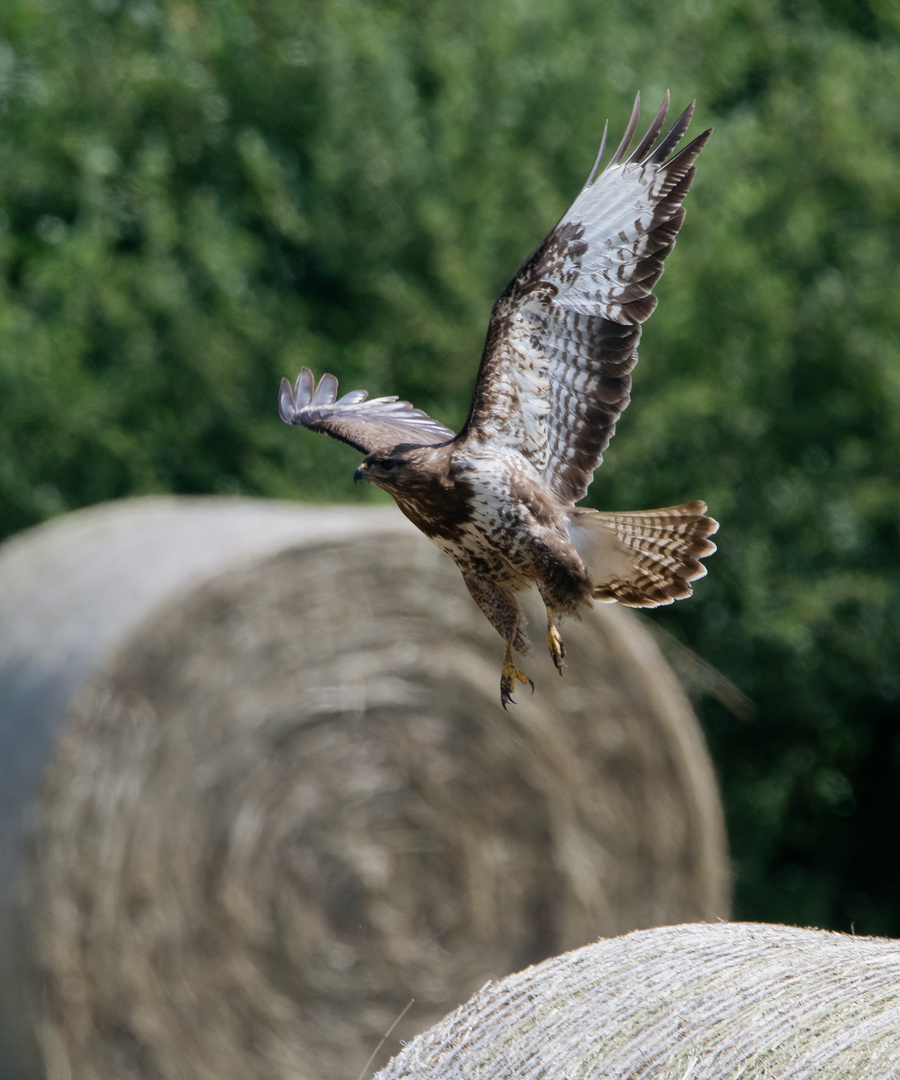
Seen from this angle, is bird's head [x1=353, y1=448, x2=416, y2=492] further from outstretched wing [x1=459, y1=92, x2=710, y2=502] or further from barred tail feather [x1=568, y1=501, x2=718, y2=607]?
barred tail feather [x1=568, y1=501, x2=718, y2=607]

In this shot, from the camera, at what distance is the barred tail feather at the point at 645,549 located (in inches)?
135

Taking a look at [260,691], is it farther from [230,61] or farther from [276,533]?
[230,61]

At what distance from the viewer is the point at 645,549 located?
11.4 feet

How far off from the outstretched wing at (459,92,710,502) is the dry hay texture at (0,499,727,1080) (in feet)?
9.30

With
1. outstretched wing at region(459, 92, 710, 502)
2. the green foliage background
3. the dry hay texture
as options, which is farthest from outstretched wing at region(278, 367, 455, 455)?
the green foliage background

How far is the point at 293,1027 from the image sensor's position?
20.9ft

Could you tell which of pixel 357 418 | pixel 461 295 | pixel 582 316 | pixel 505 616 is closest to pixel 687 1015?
pixel 505 616

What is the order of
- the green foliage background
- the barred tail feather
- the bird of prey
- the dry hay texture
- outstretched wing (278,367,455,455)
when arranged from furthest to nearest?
the green foliage background → the dry hay texture → outstretched wing (278,367,455,455) → the barred tail feather → the bird of prey

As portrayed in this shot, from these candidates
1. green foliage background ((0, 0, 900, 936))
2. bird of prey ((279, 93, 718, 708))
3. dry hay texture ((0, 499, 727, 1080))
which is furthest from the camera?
green foliage background ((0, 0, 900, 936))

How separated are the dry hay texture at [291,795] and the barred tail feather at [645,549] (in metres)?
2.80

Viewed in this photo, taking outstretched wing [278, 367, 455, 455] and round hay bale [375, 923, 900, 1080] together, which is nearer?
round hay bale [375, 923, 900, 1080]

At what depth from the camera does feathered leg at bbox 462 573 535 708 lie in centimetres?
331

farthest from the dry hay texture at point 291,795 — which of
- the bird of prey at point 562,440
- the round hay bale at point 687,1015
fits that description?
the bird of prey at point 562,440

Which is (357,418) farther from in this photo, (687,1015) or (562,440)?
(687,1015)
